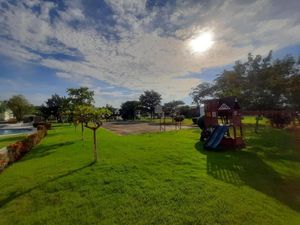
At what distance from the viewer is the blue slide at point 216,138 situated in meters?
10.2

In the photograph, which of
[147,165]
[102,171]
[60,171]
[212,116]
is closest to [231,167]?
[147,165]

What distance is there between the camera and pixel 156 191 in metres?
5.29

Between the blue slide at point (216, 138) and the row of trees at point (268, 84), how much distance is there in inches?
469

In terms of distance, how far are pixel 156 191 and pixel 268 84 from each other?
755 inches

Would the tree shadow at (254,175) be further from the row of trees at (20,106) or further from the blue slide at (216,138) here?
the row of trees at (20,106)

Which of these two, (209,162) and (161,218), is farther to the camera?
(209,162)

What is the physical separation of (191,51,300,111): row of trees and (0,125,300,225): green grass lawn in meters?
13.6

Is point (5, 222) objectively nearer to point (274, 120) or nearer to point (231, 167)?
point (231, 167)

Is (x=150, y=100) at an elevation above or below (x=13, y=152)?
above

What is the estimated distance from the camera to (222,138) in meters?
10.7

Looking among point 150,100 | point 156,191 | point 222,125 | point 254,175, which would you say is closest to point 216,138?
point 222,125

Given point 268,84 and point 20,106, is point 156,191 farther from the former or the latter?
point 20,106

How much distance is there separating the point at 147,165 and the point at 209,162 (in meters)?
2.51

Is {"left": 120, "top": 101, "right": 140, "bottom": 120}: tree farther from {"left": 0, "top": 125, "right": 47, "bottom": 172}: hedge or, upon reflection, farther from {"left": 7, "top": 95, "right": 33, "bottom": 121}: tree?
{"left": 0, "top": 125, "right": 47, "bottom": 172}: hedge
